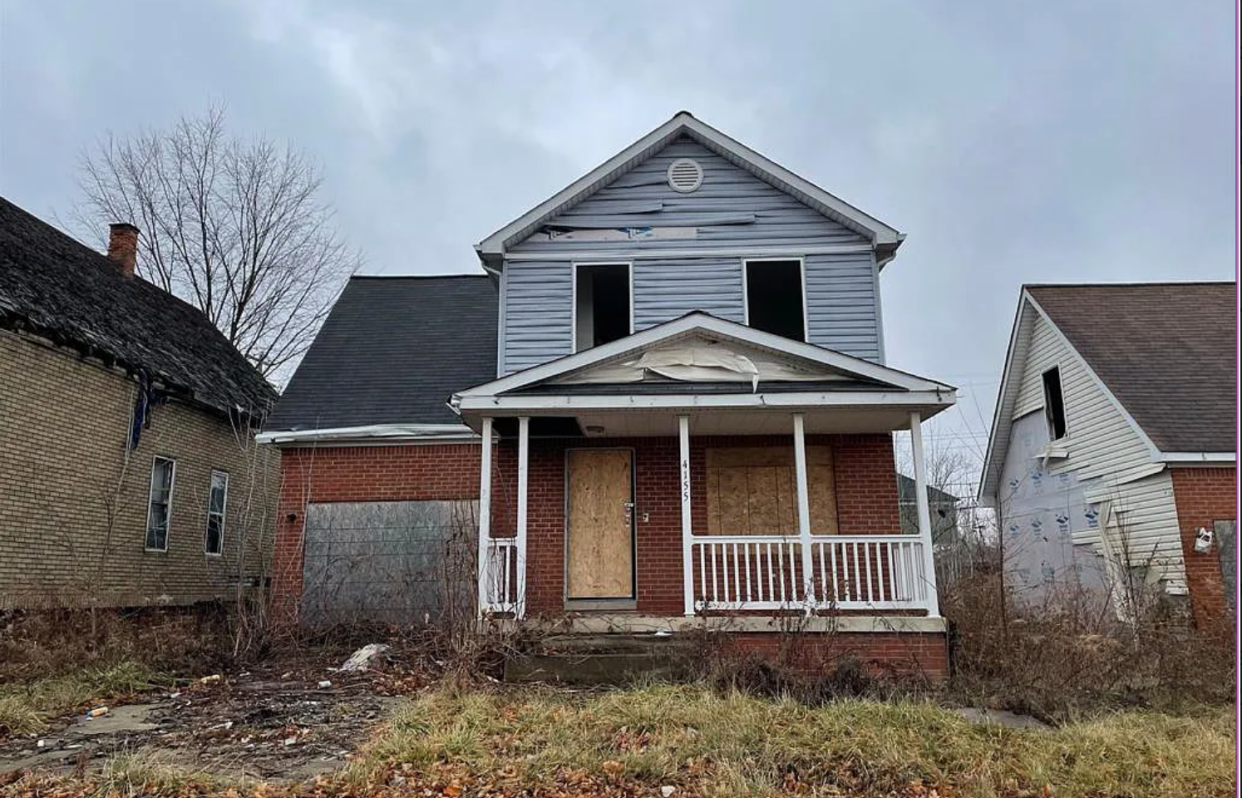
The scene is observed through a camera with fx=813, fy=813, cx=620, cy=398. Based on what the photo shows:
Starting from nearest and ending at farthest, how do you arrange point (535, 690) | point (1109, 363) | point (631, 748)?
point (631, 748)
point (535, 690)
point (1109, 363)

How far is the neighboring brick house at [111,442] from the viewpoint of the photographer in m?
10.8

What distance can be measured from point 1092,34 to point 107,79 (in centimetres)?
2679

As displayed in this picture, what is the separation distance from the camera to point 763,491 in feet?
34.8

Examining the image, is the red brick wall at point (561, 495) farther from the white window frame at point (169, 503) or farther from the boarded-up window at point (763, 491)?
the white window frame at point (169, 503)

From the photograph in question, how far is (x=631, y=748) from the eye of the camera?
545 centimetres

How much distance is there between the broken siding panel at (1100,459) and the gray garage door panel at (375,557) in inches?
390

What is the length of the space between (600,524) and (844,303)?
15.1ft

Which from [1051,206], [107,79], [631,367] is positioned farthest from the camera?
[107,79]

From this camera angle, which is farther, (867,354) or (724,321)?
(867,354)

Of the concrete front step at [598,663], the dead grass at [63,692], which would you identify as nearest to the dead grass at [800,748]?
the concrete front step at [598,663]

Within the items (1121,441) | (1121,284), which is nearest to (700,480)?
(1121,441)

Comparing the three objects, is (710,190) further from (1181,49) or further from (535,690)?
(1181,49)

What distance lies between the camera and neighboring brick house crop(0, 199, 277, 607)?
10789 mm

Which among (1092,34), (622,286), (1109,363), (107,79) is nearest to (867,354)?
(622,286)
